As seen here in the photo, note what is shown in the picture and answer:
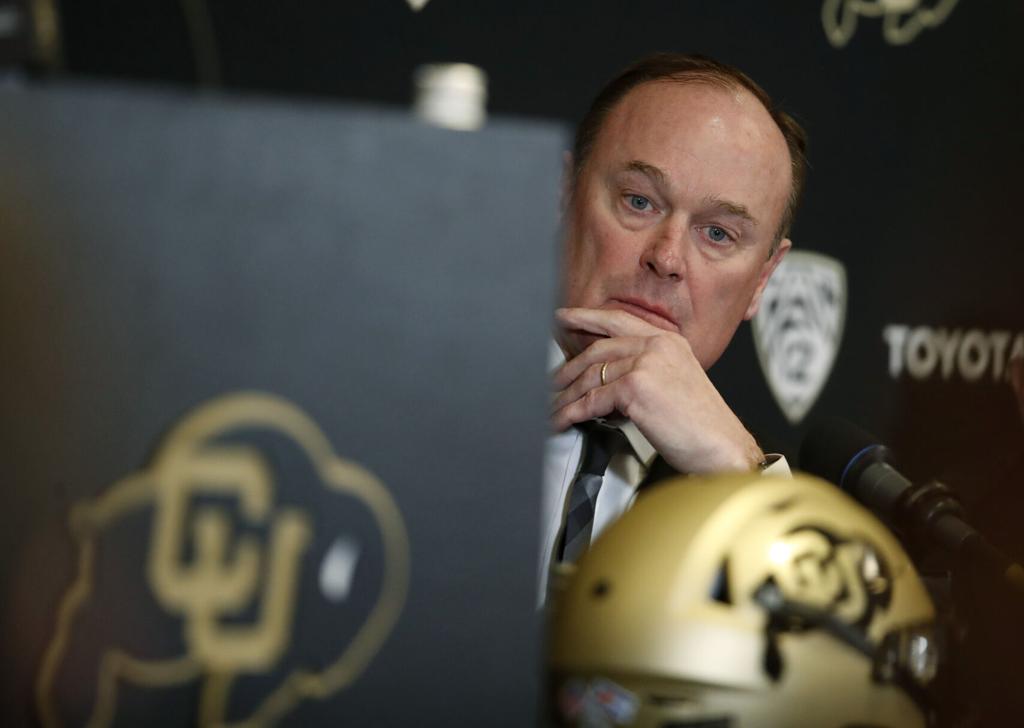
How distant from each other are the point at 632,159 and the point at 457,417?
872mm

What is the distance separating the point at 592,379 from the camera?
1072 millimetres

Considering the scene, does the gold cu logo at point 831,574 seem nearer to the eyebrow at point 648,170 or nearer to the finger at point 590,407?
the finger at point 590,407

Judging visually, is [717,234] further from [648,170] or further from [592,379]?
[592,379]

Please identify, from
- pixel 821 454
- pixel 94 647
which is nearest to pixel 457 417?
pixel 94 647

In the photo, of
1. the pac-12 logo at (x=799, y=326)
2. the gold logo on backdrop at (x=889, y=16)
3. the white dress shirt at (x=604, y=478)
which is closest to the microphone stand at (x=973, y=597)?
the white dress shirt at (x=604, y=478)

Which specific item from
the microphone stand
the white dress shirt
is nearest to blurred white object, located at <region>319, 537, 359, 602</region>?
the microphone stand

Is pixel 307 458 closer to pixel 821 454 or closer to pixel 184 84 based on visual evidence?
pixel 821 454

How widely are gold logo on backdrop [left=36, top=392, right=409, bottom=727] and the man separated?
0.59 m

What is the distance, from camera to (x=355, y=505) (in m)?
0.48

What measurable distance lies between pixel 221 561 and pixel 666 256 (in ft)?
2.77

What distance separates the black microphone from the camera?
911 millimetres

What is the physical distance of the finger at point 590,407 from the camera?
1060 millimetres

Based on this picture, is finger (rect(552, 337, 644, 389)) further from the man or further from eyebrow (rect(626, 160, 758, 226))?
eyebrow (rect(626, 160, 758, 226))

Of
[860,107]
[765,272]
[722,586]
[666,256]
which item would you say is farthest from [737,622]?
[860,107]
